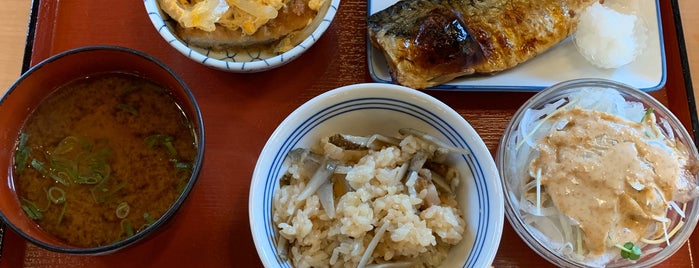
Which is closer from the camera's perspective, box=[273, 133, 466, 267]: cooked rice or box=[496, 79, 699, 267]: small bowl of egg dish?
Answer: box=[273, 133, 466, 267]: cooked rice

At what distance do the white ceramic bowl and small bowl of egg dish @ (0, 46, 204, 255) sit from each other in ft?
0.63

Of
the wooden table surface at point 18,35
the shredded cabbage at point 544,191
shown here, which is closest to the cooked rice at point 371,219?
the shredded cabbage at point 544,191

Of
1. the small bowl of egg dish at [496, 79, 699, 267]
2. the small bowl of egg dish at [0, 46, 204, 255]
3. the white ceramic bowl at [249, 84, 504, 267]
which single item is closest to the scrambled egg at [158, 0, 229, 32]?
the small bowl of egg dish at [0, 46, 204, 255]

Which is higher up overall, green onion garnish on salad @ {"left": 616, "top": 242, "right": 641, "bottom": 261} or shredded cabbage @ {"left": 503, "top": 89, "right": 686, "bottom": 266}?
shredded cabbage @ {"left": 503, "top": 89, "right": 686, "bottom": 266}

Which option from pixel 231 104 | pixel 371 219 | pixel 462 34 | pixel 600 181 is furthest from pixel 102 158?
pixel 600 181

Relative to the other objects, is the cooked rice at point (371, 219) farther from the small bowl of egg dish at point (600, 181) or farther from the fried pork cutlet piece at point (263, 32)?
the fried pork cutlet piece at point (263, 32)

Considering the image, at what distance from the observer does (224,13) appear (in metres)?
1.63

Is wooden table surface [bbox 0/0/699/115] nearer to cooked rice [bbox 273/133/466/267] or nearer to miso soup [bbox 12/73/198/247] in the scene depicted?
miso soup [bbox 12/73/198/247]

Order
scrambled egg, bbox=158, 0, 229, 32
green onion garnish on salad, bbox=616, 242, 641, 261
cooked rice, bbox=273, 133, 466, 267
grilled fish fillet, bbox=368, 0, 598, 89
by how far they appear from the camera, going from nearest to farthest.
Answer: cooked rice, bbox=273, 133, 466, 267 < green onion garnish on salad, bbox=616, 242, 641, 261 < scrambled egg, bbox=158, 0, 229, 32 < grilled fish fillet, bbox=368, 0, 598, 89

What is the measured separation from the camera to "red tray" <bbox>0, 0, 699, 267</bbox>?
1.61 meters

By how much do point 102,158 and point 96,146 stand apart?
0.04m

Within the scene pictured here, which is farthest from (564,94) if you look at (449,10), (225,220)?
(225,220)

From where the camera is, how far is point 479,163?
1422 millimetres

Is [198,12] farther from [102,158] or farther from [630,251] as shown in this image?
[630,251]
